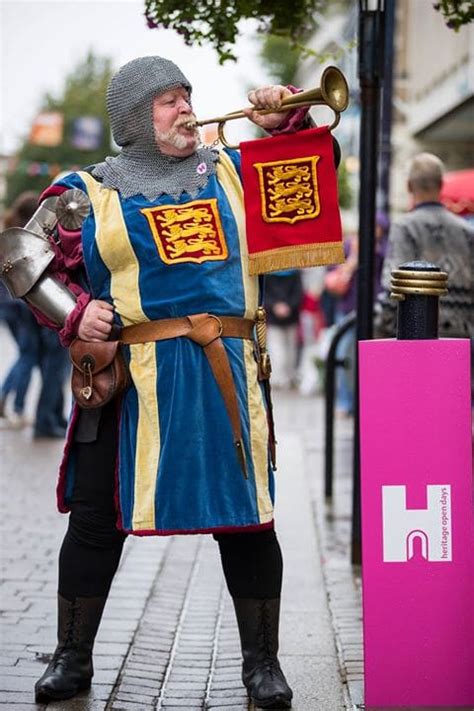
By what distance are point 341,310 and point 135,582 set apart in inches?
300

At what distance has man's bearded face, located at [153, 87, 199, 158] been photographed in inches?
157

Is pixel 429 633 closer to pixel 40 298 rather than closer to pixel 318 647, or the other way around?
pixel 318 647

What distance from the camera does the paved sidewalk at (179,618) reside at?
4.17 metres

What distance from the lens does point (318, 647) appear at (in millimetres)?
4707

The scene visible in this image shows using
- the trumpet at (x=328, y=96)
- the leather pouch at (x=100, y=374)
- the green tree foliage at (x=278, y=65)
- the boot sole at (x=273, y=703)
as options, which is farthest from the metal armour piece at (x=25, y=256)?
the green tree foliage at (x=278, y=65)

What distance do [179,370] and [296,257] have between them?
0.48 m

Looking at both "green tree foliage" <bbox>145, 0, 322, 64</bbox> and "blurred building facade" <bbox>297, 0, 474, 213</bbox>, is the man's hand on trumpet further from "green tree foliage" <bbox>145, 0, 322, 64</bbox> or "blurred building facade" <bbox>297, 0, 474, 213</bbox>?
"blurred building facade" <bbox>297, 0, 474, 213</bbox>

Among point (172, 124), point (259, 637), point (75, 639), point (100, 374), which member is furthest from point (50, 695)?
point (172, 124)

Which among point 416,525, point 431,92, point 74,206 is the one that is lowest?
point 416,525

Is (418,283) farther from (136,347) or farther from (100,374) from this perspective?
(100,374)

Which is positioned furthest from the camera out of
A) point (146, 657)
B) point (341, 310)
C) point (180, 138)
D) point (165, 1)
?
point (341, 310)

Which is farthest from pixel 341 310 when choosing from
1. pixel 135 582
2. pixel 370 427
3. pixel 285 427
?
pixel 370 427

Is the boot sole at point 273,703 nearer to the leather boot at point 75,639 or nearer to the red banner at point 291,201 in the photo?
the leather boot at point 75,639

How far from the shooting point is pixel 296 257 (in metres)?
4.01
